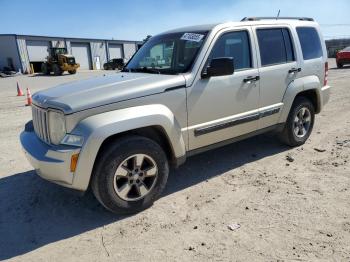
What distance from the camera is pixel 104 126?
327 cm

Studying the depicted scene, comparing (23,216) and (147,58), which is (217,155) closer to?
(147,58)

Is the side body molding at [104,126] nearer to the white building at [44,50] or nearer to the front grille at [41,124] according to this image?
the front grille at [41,124]

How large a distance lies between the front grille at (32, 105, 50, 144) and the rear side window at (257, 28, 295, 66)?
3.00 meters

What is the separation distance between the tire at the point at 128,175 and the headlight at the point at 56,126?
44 centimetres

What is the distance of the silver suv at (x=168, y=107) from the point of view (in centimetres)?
334

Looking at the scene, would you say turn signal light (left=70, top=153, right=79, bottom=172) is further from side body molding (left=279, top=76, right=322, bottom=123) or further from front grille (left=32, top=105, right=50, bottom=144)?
side body molding (left=279, top=76, right=322, bottom=123)

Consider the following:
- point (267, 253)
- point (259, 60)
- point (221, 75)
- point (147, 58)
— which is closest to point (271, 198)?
point (267, 253)

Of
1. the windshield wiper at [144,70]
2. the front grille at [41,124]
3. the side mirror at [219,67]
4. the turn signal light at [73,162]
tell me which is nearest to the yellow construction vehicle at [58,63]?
the windshield wiper at [144,70]

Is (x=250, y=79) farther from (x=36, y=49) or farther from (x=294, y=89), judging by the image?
(x=36, y=49)

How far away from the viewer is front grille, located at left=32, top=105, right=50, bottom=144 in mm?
3552

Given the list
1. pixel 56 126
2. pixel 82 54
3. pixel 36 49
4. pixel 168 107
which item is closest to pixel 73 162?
pixel 56 126

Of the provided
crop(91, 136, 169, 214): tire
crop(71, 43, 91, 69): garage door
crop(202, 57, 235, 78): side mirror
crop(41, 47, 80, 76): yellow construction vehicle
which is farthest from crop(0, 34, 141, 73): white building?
crop(91, 136, 169, 214): tire

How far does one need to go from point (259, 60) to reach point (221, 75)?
0.88m

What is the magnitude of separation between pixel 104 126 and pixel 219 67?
1.58 m
